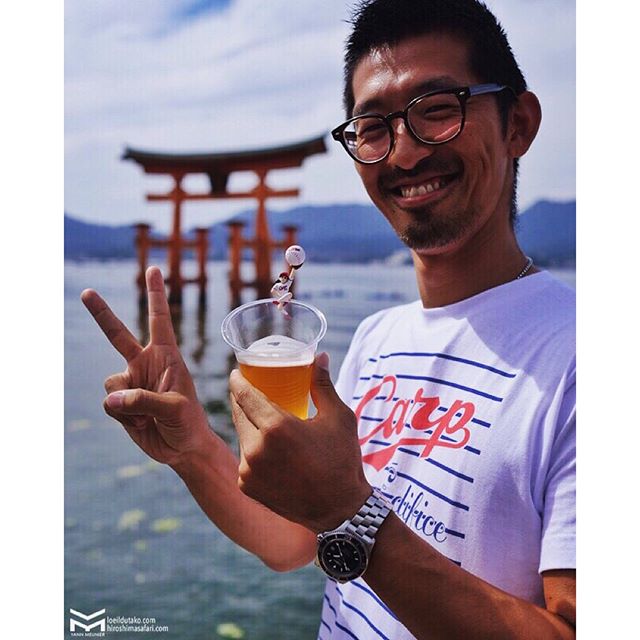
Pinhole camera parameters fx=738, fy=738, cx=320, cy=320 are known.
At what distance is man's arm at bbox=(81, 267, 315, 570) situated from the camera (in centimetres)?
145

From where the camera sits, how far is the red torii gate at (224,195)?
189cm

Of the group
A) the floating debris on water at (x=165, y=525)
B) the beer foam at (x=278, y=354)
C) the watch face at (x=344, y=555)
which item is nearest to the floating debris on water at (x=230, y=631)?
the floating debris on water at (x=165, y=525)

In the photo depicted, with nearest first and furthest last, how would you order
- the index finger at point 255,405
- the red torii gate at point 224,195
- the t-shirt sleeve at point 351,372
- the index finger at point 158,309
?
1. the index finger at point 255,405
2. the index finger at point 158,309
3. the t-shirt sleeve at point 351,372
4. the red torii gate at point 224,195

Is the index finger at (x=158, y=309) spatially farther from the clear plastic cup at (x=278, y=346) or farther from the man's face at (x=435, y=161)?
the man's face at (x=435, y=161)

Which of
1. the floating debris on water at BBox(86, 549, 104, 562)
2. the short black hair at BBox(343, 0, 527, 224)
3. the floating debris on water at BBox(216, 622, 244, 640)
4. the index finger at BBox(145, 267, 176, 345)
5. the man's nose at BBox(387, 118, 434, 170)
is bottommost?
the floating debris on water at BBox(216, 622, 244, 640)

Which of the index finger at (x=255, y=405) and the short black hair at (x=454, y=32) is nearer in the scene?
the index finger at (x=255, y=405)

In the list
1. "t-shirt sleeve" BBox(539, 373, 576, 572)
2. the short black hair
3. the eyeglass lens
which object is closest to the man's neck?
the short black hair

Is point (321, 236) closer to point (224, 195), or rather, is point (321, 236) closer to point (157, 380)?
point (224, 195)

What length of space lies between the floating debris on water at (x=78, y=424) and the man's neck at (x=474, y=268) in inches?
38.2

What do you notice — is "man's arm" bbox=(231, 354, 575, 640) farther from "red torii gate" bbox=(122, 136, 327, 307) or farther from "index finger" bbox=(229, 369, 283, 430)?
"red torii gate" bbox=(122, 136, 327, 307)

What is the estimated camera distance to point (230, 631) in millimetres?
1797

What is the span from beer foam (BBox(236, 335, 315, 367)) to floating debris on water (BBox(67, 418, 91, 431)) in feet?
2.75

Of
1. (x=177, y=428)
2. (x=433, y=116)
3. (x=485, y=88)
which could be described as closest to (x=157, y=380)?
(x=177, y=428)
